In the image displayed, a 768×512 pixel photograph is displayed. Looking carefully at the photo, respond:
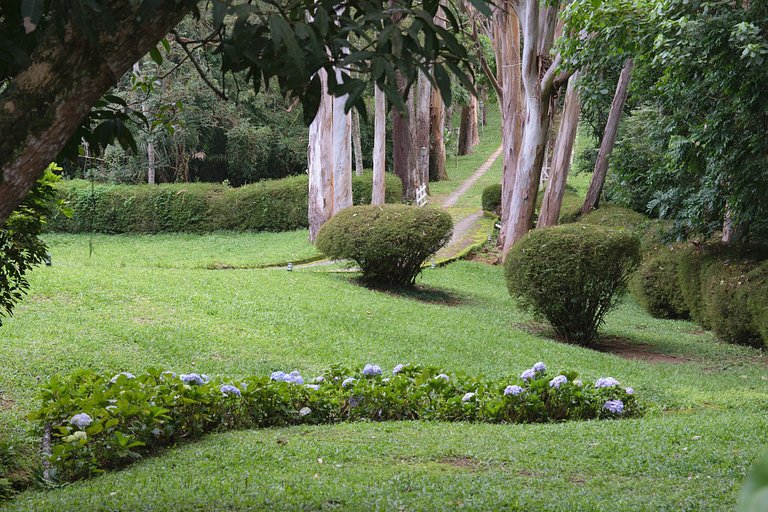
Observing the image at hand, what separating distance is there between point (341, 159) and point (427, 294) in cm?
749

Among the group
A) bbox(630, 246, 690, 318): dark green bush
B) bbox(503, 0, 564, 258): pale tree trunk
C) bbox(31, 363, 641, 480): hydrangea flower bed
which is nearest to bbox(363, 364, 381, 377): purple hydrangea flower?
bbox(31, 363, 641, 480): hydrangea flower bed

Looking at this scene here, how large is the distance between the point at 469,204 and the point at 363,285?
704 inches

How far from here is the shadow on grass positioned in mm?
16250

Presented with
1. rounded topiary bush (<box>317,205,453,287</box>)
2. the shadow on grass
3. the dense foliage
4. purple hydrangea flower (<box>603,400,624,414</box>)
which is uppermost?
the dense foliage

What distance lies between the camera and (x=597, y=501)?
4.22 meters

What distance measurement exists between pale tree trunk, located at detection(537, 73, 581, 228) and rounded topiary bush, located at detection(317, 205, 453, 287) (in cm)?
543

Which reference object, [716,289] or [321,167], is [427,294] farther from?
[321,167]

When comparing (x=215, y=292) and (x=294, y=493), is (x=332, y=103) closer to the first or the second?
(x=215, y=292)

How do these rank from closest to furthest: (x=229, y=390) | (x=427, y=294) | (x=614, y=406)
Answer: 1. (x=229, y=390)
2. (x=614, y=406)
3. (x=427, y=294)

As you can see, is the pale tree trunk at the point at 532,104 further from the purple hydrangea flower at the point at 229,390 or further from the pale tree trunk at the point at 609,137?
the purple hydrangea flower at the point at 229,390

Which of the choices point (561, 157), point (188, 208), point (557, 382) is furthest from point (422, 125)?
point (557, 382)

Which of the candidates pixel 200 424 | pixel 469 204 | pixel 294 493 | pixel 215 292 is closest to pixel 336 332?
pixel 215 292

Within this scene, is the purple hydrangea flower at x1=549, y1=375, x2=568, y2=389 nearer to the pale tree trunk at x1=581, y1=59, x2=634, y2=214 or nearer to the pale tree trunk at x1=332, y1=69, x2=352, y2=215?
the pale tree trunk at x1=581, y1=59, x2=634, y2=214

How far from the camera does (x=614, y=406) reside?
23.5 ft
